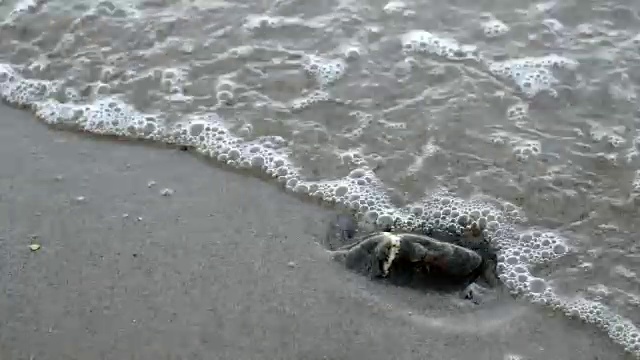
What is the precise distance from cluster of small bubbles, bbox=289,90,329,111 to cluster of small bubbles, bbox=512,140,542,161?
777 millimetres

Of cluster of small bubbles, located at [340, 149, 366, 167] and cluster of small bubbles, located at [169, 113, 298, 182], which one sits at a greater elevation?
cluster of small bubbles, located at [169, 113, 298, 182]

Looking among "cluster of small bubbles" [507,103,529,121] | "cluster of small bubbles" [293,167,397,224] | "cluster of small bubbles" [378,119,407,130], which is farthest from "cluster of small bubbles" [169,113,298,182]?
"cluster of small bubbles" [507,103,529,121]

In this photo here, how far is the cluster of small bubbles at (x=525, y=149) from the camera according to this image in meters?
2.93

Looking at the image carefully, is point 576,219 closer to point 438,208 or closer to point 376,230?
point 438,208

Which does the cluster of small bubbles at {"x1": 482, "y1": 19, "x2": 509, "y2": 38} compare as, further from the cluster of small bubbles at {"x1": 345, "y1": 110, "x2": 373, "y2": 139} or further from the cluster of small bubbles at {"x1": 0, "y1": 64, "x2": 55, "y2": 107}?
the cluster of small bubbles at {"x1": 0, "y1": 64, "x2": 55, "y2": 107}

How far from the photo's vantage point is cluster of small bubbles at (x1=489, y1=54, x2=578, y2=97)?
3.23m

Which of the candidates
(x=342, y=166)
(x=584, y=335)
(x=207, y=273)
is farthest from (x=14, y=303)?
(x=584, y=335)

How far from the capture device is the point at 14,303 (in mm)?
2414

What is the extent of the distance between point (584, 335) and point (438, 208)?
2.17ft

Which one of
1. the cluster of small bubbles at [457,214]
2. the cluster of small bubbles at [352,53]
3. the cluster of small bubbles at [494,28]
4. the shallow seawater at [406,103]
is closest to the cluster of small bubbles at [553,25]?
the shallow seawater at [406,103]

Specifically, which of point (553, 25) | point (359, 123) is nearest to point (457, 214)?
point (359, 123)

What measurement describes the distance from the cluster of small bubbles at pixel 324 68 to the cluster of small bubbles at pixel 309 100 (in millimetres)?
65

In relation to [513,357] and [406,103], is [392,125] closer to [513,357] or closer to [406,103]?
[406,103]

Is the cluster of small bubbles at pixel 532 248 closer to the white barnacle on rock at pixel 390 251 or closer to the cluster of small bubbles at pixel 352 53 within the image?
the white barnacle on rock at pixel 390 251
